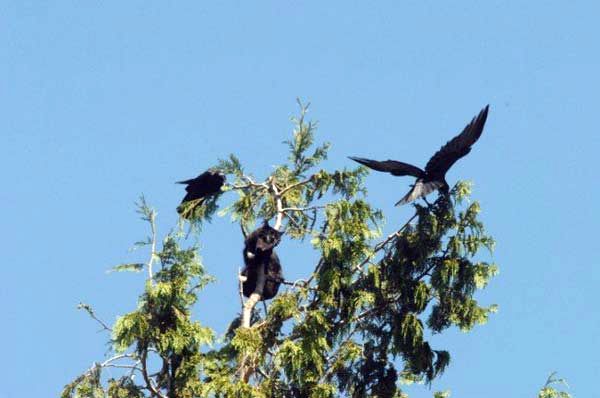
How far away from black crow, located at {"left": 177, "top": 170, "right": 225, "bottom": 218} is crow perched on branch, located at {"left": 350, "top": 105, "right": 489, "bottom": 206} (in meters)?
2.55

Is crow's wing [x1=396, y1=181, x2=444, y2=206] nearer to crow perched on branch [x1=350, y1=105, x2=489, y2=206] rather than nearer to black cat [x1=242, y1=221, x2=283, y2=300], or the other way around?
crow perched on branch [x1=350, y1=105, x2=489, y2=206]

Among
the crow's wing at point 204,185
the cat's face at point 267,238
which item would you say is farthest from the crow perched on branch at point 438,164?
the crow's wing at point 204,185

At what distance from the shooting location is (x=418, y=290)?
2783cm

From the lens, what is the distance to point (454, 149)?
91.0 ft

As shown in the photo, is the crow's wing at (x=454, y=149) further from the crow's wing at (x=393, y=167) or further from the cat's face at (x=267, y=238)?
the cat's face at (x=267, y=238)

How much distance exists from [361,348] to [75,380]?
396cm

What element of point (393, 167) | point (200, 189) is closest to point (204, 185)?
point (200, 189)

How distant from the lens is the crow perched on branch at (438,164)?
2756cm

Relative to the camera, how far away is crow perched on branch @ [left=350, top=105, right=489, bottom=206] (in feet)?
90.4

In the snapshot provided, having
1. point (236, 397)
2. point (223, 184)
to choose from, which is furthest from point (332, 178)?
point (236, 397)

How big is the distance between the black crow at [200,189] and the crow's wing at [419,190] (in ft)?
10.1

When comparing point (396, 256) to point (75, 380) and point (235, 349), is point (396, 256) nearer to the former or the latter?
point (235, 349)

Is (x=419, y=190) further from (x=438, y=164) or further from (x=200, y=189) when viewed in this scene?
(x=200, y=189)

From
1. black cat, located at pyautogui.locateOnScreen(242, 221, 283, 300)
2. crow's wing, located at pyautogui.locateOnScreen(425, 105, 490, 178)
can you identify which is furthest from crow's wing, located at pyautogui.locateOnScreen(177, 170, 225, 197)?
crow's wing, located at pyautogui.locateOnScreen(425, 105, 490, 178)
